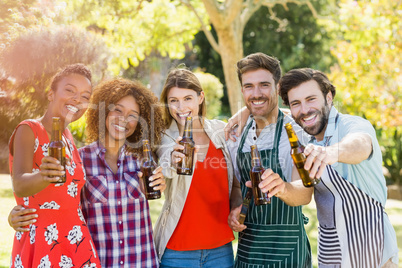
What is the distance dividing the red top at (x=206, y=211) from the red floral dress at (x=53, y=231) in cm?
71

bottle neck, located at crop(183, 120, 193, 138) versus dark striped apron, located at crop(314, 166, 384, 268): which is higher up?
bottle neck, located at crop(183, 120, 193, 138)

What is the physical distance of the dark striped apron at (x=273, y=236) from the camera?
3162mm

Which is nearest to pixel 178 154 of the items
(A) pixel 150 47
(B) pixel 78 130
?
(B) pixel 78 130

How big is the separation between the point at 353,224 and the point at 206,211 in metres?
1.09

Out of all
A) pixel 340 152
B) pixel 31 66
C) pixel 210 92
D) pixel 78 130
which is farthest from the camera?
pixel 210 92

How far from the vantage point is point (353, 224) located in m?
2.76

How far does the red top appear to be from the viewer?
127 inches

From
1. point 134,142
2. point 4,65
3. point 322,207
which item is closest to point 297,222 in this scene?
point 322,207

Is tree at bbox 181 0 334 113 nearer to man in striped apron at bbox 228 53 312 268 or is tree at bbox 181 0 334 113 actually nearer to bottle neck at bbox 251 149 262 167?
man in striped apron at bbox 228 53 312 268

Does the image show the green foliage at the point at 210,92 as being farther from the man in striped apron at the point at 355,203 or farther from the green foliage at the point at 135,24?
the man in striped apron at the point at 355,203

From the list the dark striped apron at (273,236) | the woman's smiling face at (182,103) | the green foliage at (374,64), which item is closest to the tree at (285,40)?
the green foliage at (374,64)

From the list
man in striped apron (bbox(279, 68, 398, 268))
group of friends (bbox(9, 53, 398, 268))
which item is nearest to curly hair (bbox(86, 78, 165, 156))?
group of friends (bbox(9, 53, 398, 268))

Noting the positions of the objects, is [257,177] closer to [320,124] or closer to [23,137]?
[320,124]

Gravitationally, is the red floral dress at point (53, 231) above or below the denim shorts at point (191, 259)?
above
